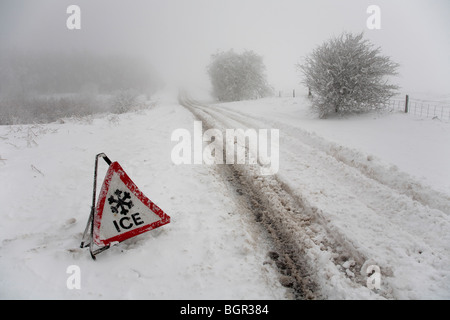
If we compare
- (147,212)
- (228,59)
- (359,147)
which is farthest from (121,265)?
(228,59)

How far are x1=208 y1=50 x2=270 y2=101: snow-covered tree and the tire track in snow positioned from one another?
34.5 m

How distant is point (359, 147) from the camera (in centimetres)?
799

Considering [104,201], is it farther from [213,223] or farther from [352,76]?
[352,76]

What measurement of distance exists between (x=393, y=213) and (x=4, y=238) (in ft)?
21.8

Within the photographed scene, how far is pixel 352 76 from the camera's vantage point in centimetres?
1366

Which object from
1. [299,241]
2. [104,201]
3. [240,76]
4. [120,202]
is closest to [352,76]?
[299,241]

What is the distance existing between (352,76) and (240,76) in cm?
2627

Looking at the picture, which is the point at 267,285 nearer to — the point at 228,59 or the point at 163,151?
the point at 163,151

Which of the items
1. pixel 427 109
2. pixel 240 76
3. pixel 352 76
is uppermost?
pixel 240 76

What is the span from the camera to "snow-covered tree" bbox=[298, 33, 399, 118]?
13609 mm

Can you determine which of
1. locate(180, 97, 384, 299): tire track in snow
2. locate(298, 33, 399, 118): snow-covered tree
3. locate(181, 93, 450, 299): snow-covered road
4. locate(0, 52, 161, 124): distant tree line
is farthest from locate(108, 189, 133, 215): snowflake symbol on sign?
locate(0, 52, 161, 124): distant tree line

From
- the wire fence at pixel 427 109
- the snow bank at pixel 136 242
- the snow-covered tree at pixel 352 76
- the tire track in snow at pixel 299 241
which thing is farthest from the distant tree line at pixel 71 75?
the tire track in snow at pixel 299 241

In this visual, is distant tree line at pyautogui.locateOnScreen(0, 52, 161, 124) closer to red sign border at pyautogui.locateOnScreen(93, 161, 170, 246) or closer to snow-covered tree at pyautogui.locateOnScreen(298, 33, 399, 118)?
snow-covered tree at pyautogui.locateOnScreen(298, 33, 399, 118)

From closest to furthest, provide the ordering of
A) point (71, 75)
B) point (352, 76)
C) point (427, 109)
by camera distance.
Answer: point (352, 76)
point (427, 109)
point (71, 75)
